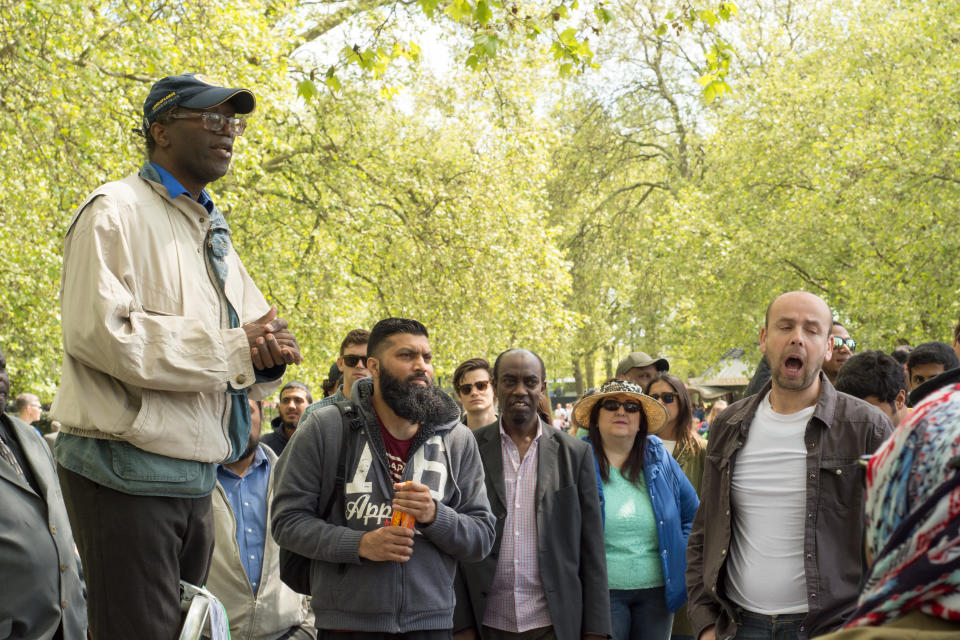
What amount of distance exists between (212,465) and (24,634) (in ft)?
2.67

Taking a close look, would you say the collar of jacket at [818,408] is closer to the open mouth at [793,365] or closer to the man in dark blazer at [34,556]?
the open mouth at [793,365]

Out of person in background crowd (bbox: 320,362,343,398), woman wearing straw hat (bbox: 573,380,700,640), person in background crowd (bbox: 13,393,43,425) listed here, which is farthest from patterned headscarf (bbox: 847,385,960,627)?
person in background crowd (bbox: 13,393,43,425)

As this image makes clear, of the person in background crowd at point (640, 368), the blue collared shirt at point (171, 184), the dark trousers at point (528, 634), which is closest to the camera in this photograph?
the blue collared shirt at point (171, 184)

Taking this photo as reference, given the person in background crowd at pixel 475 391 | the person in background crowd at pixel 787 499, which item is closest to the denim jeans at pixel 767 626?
the person in background crowd at pixel 787 499

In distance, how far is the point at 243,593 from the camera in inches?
209

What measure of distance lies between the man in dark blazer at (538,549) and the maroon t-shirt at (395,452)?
44.5 inches

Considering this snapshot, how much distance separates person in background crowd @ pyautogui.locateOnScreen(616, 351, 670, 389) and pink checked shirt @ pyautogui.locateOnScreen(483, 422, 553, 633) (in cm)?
242

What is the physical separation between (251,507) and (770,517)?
108 inches

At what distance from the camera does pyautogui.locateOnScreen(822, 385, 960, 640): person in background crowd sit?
1.70 m

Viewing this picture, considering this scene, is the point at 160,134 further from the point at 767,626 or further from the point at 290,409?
the point at 290,409

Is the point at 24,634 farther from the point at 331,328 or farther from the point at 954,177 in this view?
the point at 954,177

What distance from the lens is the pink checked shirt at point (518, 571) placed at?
545cm

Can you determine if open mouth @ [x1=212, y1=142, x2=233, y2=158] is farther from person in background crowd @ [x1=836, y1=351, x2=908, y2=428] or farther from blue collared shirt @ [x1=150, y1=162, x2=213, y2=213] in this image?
person in background crowd @ [x1=836, y1=351, x2=908, y2=428]

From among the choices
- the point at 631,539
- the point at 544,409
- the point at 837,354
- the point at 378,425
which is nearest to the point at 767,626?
the point at 631,539
